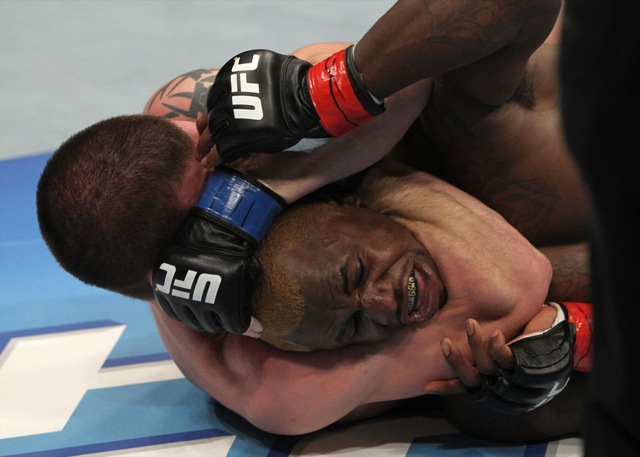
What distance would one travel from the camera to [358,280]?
7.89 feet

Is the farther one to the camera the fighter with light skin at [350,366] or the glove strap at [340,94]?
the fighter with light skin at [350,366]

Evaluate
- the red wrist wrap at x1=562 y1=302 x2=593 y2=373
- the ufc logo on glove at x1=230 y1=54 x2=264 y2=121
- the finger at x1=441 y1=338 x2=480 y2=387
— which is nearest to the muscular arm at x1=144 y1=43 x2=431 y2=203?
the ufc logo on glove at x1=230 y1=54 x2=264 y2=121

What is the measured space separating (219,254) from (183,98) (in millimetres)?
682

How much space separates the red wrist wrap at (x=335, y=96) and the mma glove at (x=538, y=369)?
723 millimetres

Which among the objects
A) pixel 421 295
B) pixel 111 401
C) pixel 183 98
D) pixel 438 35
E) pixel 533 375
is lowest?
pixel 111 401

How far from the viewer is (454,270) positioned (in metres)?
2.49

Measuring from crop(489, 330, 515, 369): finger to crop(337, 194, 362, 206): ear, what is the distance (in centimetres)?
51

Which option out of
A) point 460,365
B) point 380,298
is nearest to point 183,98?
point 380,298

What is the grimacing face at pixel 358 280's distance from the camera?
7.77 feet

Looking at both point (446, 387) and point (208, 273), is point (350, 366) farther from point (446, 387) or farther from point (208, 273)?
point (208, 273)

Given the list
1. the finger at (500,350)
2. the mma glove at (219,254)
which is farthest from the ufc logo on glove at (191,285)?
the finger at (500,350)

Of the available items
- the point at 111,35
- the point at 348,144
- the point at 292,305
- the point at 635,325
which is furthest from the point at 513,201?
the point at 111,35

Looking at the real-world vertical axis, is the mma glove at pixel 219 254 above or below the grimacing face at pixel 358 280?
above

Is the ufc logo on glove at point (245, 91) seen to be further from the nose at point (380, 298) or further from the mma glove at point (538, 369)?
the mma glove at point (538, 369)
